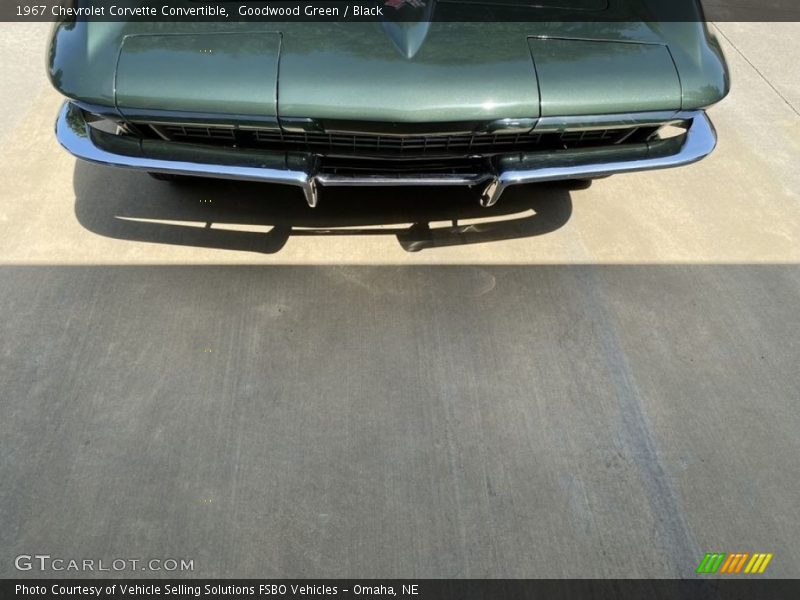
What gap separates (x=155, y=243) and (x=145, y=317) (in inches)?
17.4

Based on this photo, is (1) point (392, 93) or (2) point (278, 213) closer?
(1) point (392, 93)

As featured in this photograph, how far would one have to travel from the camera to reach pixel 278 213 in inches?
125

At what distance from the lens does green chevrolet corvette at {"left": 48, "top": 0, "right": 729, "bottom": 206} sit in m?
2.32

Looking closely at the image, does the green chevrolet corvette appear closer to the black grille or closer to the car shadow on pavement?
the black grille

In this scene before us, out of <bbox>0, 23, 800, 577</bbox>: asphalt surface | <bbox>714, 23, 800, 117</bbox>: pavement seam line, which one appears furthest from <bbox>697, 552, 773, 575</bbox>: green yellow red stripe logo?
<bbox>714, 23, 800, 117</bbox>: pavement seam line

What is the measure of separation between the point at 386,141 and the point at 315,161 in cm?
28

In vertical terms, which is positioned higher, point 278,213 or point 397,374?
point 278,213

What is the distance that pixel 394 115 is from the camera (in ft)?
7.58

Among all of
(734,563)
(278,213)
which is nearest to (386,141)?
(278,213)

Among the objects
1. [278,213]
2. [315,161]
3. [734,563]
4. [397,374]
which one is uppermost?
[315,161]

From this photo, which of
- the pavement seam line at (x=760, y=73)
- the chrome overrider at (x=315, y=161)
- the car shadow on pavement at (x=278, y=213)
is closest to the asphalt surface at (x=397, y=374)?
the car shadow on pavement at (x=278, y=213)

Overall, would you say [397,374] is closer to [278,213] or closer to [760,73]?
[278,213]

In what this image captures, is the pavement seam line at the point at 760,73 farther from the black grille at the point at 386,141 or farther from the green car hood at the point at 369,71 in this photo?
the black grille at the point at 386,141
